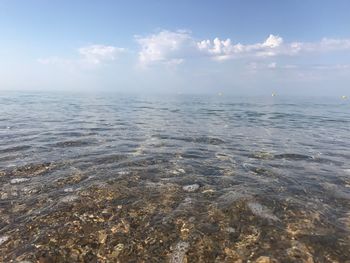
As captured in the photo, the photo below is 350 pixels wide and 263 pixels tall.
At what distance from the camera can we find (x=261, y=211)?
7648mm

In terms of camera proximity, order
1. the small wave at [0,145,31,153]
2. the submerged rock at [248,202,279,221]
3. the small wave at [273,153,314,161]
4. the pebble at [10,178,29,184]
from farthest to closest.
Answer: the small wave at [273,153,314,161]
the small wave at [0,145,31,153]
the pebble at [10,178,29,184]
the submerged rock at [248,202,279,221]

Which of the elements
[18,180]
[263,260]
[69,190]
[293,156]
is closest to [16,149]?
[18,180]

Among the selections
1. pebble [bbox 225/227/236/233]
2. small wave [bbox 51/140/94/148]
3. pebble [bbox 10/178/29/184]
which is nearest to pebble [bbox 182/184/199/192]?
pebble [bbox 225/227/236/233]

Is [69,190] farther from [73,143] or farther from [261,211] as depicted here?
[73,143]

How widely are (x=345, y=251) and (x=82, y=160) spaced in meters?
9.48

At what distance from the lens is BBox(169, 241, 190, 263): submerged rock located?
5629 millimetres

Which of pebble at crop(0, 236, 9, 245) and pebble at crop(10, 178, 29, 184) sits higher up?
pebble at crop(0, 236, 9, 245)

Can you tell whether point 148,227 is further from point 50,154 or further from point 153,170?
point 50,154

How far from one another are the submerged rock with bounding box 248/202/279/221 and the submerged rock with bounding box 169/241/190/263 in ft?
7.58

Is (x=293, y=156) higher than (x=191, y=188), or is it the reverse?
(x=191, y=188)

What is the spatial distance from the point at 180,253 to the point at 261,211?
279 cm

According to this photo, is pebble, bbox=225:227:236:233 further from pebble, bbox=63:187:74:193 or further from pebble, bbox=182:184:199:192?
pebble, bbox=63:187:74:193

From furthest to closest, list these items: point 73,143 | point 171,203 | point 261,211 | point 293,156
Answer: point 73,143, point 293,156, point 171,203, point 261,211

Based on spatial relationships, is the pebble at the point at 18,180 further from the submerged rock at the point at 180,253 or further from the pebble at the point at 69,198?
the submerged rock at the point at 180,253
